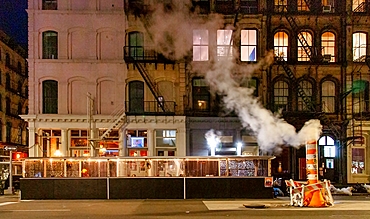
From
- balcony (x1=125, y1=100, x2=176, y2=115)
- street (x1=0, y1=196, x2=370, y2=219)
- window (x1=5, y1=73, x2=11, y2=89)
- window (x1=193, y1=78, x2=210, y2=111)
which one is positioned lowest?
street (x1=0, y1=196, x2=370, y2=219)

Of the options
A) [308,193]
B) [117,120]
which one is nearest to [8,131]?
[117,120]

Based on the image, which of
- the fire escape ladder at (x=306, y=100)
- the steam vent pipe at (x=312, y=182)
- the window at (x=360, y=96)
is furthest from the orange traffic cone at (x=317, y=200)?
the window at (x=360, y=96)

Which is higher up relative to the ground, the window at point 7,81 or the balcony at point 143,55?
the balcony at point 143,55

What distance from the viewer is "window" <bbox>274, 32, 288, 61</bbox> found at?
3894 centimetres

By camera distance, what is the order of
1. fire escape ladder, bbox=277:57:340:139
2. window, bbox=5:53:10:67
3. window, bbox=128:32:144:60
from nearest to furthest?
fire escape ladder, bbox=277:57:340:139 → window, bbox=128:32:144:60 → window, bbox=5:53:10:67

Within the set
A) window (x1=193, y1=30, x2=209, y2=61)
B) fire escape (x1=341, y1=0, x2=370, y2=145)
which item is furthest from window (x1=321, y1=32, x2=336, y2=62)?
window (x1=193, y1=30, x2=209, y2=61)

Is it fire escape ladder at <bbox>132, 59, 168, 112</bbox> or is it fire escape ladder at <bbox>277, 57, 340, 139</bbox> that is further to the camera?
fire escape ladder at <bbox>132, 59, 168, 112</bbox>

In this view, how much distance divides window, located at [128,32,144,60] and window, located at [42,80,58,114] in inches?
242

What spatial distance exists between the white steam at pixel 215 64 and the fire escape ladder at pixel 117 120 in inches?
212

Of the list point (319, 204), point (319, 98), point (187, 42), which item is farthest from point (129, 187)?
point (319, 98)

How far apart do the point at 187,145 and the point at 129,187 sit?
416 inches

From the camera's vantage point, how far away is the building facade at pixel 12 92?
5100 cm

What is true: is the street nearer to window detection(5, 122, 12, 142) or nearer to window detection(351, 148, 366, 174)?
window detection(351, 148, 366, 174)

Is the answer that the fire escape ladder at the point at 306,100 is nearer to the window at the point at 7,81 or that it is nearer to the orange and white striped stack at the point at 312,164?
the orange and white striped stack at the point at 312,164
